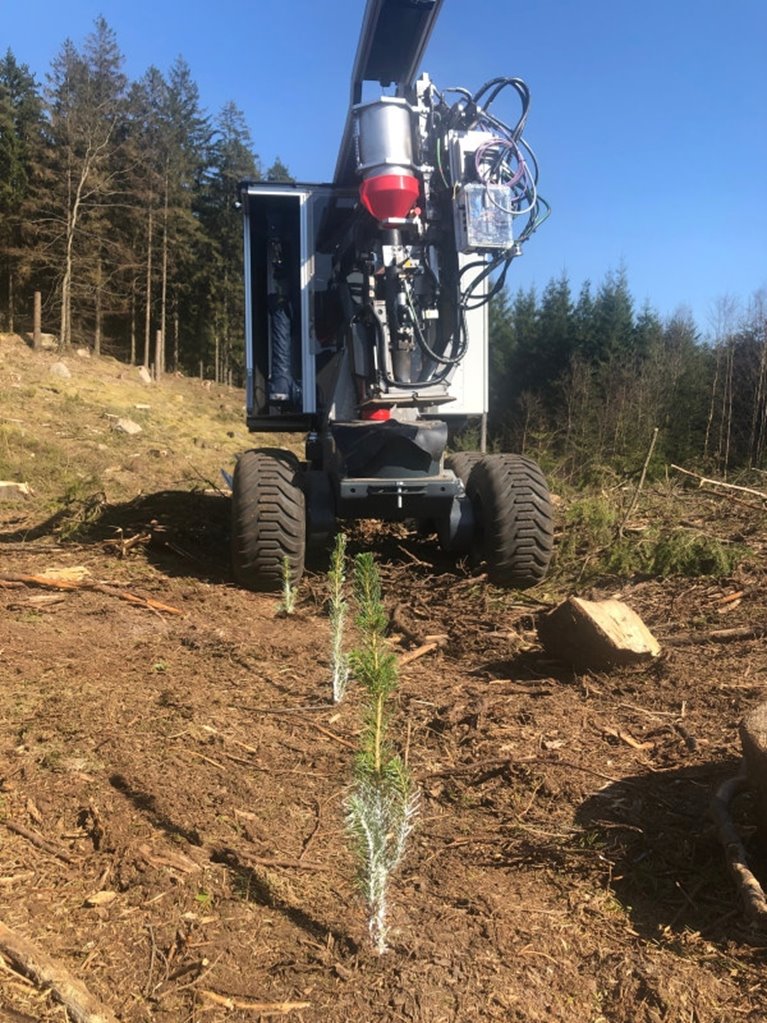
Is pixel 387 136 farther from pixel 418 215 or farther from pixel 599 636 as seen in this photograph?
pixel 599 636

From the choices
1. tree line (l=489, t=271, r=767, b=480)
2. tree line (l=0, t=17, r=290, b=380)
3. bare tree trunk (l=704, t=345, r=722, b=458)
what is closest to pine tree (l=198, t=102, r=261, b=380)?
tree line (l=0, t=17, r=290, b=380)

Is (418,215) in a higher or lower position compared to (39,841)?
higher

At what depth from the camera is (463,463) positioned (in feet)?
24.9

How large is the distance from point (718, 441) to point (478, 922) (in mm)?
29344

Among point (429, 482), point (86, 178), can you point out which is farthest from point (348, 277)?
point (86, 178)

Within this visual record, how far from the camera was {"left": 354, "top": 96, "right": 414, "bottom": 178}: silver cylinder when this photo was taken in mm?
5691

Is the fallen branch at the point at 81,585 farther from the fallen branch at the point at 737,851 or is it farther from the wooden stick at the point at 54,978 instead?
the fallen branch at the point at 737,851

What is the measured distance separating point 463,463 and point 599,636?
3.56 meters

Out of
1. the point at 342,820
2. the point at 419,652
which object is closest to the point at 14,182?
the point at 419,652

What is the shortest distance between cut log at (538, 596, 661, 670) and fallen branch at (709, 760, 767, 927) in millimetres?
1317

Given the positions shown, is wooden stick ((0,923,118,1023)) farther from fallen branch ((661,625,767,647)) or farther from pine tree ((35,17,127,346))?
pine tree ((35,17,127,346))

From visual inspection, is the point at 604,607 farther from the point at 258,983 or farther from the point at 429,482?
the point at 258,983

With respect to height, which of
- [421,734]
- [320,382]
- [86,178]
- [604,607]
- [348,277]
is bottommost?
[421,734]

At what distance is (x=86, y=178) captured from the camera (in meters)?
32.1
